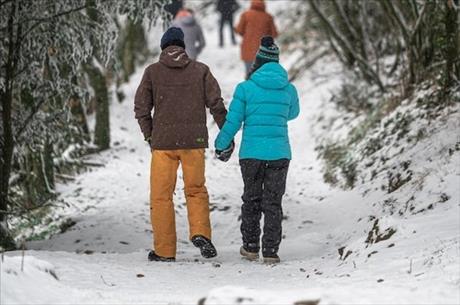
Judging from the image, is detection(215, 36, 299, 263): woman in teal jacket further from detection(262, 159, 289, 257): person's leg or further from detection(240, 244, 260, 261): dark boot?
detection(240, 244, 260, 261): dark boot

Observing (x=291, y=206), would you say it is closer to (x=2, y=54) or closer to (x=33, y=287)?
(x=2, y=54)

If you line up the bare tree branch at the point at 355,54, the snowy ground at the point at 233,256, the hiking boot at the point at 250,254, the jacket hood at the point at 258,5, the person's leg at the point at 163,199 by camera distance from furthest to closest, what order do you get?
the jacket hood at the point at 258,5, the bare tree branch at the point at 355,54, the hiking boot at the point at 250,254, the person's leg at the point at 163,199, the snowy ground at the point at 233,256

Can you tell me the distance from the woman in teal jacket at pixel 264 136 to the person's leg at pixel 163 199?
0.48m

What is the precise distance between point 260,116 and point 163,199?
3.90 ft

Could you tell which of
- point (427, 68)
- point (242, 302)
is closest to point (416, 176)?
point (427, 68)

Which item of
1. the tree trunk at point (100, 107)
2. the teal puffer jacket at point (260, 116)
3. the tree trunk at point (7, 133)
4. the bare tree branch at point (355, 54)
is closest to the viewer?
the teal puffer jacket at point (260, 116)

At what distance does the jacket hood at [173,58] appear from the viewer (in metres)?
6.23

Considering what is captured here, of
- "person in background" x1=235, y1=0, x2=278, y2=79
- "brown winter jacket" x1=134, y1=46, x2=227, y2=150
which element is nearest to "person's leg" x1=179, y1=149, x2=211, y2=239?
"brown winter jacket" x1=134, y1=46, x2=227, y2=150

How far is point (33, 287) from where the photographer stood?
4.11 m

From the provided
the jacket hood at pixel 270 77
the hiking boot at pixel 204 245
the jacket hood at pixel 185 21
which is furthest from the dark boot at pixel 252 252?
the jacket hood at pixel 185 21

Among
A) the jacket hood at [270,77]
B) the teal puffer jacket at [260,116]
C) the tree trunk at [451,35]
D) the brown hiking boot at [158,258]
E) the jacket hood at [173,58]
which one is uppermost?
the tree trunk at [451,35]

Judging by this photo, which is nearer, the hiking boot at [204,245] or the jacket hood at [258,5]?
the hiking boot at [204,245]

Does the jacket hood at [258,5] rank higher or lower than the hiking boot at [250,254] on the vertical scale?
higher

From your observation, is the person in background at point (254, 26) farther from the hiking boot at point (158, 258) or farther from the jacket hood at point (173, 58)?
the hiking boot at point (158, 258)
